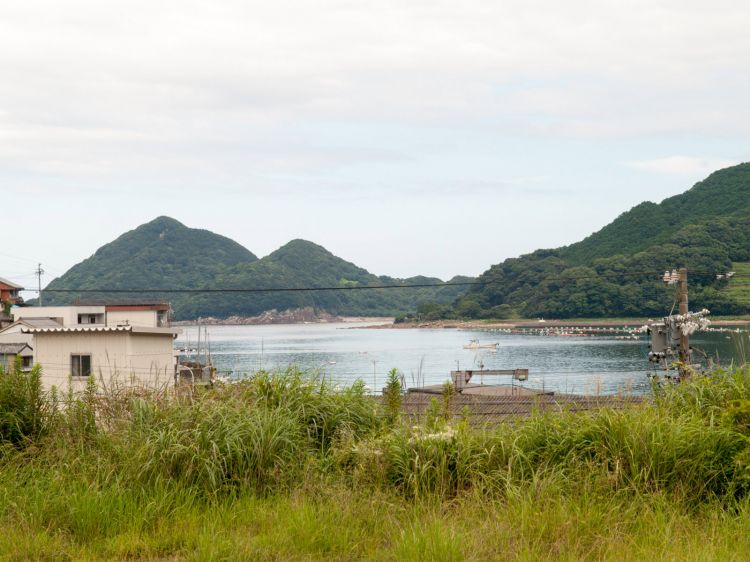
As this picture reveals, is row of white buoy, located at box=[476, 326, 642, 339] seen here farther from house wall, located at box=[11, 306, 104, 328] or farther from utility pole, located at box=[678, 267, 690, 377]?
utility pole, located at box=[678, 267, 690, 377]

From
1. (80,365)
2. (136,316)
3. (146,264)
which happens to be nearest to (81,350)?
(80,365)

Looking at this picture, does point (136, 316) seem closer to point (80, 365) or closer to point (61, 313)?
point (61, 313)

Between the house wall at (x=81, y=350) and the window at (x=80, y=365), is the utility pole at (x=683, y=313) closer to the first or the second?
the house wall at (x=81, y=350)

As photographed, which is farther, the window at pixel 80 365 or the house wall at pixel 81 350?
the window at pixel 80 365

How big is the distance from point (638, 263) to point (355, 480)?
78961 mm

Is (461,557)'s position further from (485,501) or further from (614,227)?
(614,227)

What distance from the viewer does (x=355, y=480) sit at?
5.35 meters

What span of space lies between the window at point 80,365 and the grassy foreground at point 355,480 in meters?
20.5

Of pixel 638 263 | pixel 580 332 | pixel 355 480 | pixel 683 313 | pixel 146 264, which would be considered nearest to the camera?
pixel 355 480

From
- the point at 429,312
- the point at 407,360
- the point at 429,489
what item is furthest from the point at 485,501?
the point at 429,312

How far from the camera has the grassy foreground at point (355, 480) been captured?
14.2ft

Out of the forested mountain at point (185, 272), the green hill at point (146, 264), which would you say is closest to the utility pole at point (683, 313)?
the forested mountain at point (185, 272)

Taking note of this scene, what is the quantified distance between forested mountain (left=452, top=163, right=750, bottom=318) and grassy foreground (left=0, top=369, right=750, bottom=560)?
57441mm

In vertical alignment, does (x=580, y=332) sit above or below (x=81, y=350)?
below
